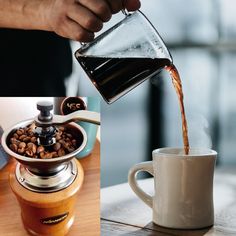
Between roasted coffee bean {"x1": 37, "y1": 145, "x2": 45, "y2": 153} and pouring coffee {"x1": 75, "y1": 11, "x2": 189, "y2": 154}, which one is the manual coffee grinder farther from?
pouring coffee {"x1": 75, "y1": 11, "x2": 189, "y2": 154}

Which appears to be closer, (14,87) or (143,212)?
(143,212)

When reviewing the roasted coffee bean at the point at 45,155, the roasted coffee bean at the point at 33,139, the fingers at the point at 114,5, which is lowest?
the roasted coffee bean at the point at 45,155

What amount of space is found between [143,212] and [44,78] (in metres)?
0.47

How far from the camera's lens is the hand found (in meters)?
0.89

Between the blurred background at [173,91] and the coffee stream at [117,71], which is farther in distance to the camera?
the blurred background at [173,91]

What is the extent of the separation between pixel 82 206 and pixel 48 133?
0.52 feet

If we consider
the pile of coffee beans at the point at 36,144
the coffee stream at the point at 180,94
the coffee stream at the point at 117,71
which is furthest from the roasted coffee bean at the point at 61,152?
the coffee stream at the point at 180,94

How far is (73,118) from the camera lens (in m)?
0.98

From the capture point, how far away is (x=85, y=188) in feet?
3.27

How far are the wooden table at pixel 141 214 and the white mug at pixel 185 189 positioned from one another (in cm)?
2

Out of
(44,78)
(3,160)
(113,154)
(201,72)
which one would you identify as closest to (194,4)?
(201,72)

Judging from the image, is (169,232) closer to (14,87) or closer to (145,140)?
(14,87)

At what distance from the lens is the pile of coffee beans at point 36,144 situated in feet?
3.07

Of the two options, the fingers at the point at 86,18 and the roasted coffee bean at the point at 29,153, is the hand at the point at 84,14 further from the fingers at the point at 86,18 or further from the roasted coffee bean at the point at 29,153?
the roasted coffee bean at the point at 29,153
